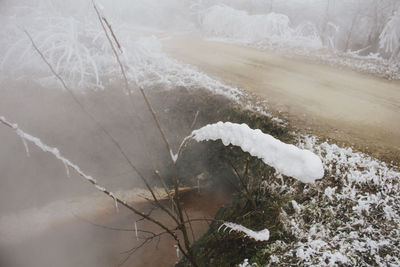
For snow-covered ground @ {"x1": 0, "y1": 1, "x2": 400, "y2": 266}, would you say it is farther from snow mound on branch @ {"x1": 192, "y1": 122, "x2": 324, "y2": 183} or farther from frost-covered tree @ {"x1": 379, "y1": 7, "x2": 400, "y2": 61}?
frost-covered tree @ {"x1": 379, "y1": 7, "x2": 400, "y2": 61}

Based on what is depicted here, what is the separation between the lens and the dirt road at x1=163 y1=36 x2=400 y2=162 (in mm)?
3839

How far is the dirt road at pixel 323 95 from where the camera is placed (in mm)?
3839

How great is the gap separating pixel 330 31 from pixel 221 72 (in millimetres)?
10852

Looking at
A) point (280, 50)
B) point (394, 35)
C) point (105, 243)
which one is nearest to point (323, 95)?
point (280, 50)

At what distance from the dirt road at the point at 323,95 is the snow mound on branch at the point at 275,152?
267 cm

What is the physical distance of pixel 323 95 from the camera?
5.21m

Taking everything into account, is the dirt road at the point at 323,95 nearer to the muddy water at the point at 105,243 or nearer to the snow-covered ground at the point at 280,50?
the snow-covered ground at the point at 280,50

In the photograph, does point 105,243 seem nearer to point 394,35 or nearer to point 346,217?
point 346,217

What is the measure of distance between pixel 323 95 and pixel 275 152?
4.42 metres

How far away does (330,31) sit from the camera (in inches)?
543

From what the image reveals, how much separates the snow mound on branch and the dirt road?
267cm

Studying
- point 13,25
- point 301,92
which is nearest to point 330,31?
point 301,92

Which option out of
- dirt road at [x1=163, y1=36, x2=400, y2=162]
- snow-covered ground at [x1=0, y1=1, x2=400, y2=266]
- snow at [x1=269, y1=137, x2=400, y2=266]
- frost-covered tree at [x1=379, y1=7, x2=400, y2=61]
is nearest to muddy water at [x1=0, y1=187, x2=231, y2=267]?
snow-covered ground at [x1=0, y1=1, x2=400, y2=266]

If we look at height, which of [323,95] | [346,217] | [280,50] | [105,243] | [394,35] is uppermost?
[394,35]
